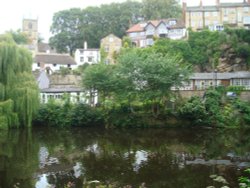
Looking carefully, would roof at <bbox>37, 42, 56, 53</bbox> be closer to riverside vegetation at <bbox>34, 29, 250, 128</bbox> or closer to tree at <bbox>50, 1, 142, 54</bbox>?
tree at <bbox>50, 1, 142, 54</bbox>

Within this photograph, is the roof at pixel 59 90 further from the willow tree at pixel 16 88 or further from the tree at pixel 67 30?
the tree at pixel 67 30

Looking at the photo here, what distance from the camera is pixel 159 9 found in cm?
7981

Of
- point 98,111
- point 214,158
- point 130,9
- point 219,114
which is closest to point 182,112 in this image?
point 219,114

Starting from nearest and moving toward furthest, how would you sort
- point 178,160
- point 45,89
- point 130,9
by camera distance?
point 178,160, point 45,89, point 130,9

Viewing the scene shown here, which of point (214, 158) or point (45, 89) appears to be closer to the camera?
point (214, 158)

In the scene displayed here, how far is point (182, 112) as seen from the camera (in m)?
40.8

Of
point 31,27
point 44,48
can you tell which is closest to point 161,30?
point 44,48

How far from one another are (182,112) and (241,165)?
19.2 metres

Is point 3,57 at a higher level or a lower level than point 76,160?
higher

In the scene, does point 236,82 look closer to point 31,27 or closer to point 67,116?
point 67,116

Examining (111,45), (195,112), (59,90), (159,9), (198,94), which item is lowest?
(195,112)

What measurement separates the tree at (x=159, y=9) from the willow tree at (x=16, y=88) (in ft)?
149

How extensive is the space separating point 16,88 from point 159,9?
161 feet

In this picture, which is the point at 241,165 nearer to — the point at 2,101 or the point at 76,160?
the point at 76,160
